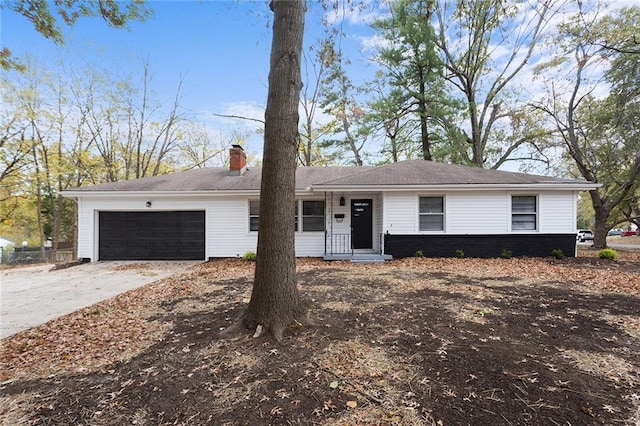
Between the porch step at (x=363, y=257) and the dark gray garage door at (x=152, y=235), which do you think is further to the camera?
the dark gray garage door at (x=152, y=235)

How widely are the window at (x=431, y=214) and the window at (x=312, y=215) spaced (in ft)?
12.2

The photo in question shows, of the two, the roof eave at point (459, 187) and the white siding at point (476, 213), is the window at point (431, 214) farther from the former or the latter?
the roof eave at point (459, 187)

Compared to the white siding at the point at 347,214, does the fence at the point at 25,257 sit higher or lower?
lower

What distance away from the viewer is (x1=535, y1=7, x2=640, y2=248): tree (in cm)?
1265

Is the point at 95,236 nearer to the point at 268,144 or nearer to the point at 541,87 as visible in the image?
the point at 268,144

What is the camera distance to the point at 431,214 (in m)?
10.9

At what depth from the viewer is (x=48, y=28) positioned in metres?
5.88

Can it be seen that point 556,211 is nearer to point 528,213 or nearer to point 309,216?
point 528,213

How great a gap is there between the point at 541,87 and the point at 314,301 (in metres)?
18.8

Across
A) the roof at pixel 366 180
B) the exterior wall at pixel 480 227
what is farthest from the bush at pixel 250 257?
the exterior wall at pixel 480 227

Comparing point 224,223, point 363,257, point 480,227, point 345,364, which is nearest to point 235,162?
point 224,223

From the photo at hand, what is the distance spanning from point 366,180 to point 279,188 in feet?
24.7

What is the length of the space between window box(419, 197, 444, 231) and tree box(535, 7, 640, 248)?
9.30 metres

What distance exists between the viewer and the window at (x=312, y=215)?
38.0 feet
